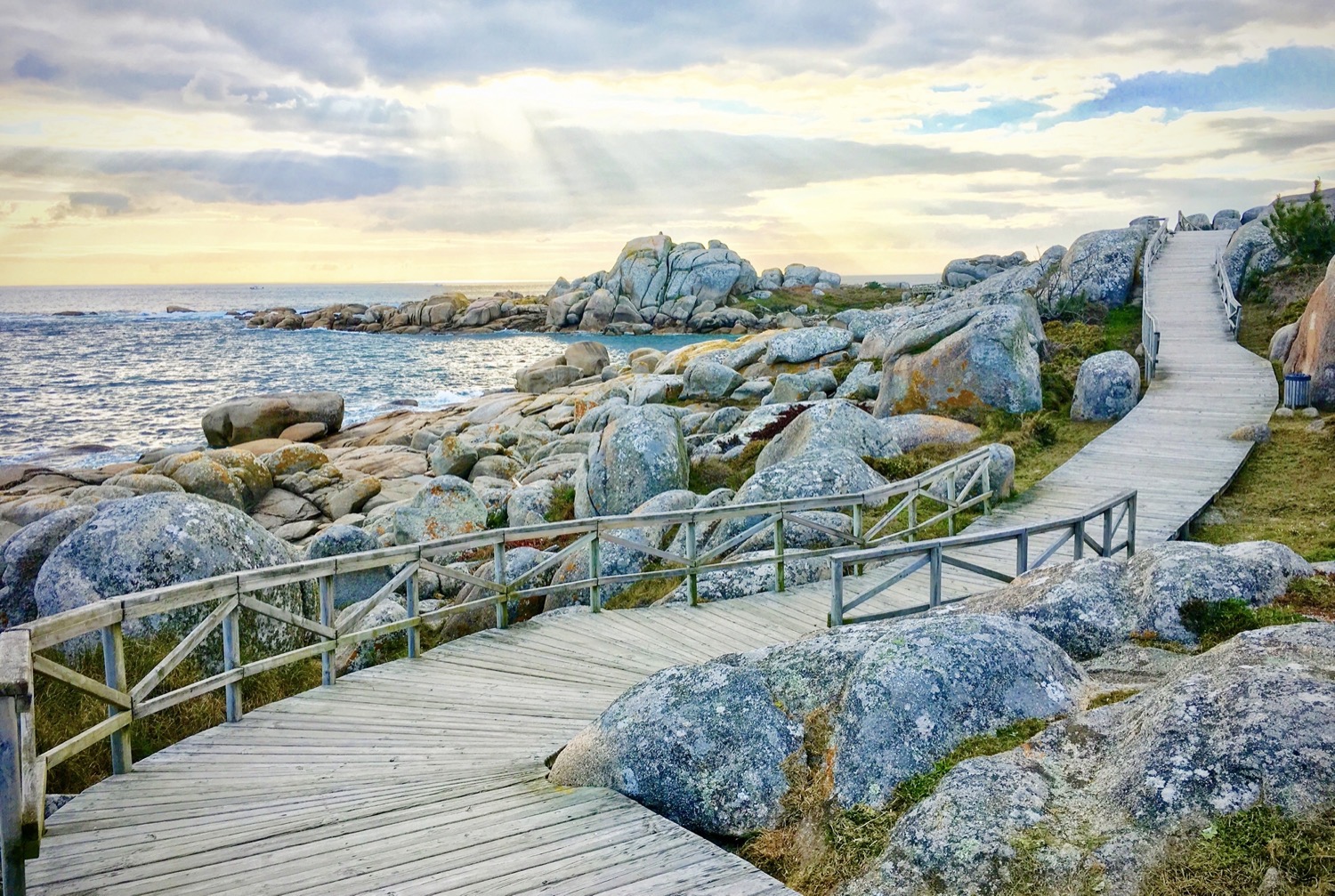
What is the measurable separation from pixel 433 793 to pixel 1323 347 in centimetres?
2133

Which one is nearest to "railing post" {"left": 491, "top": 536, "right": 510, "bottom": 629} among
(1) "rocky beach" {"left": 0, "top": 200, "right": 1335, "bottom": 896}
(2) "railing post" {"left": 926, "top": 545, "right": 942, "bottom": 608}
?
(1) "rocky beach" {"left": 0, "top": 200, "right": 1335, "bottom": 896}

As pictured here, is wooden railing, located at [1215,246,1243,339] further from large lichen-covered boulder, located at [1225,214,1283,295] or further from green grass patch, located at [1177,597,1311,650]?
green grass patch, located at [1177,597,1311,650]

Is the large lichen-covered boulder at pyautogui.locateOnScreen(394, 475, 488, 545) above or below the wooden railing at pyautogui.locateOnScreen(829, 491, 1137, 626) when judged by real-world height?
below

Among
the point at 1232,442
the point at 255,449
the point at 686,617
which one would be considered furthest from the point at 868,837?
the point at 255,449

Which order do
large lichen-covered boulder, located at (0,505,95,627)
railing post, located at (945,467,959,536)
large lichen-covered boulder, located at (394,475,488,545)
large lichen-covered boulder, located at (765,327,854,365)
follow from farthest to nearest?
large lichen-covered boulder, located at (765,327,854,365)
large lichen-covered boulder, located at (394,475,488,545)
railing post, located at (945,467,959,536)
large lichen-covered boulder, located at (0,505,95,627)

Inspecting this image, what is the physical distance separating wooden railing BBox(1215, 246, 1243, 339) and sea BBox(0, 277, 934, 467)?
36510mm

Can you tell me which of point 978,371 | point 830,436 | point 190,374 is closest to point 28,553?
point 830,436

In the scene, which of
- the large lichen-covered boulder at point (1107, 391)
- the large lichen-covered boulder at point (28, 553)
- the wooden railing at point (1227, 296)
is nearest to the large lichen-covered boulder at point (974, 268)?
the wooden railing at point (1227, 296)

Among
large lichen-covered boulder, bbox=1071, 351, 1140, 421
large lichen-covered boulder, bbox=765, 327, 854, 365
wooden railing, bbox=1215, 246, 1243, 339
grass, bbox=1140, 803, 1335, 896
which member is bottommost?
grass, bbox=1140, 803, 1335, 896

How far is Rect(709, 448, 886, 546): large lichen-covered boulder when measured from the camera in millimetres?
14719

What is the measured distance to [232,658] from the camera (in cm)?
770

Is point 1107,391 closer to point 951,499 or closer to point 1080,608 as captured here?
point 951,499

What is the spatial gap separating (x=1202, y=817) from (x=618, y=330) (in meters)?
90.6

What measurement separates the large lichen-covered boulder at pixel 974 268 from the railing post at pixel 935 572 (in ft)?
258
